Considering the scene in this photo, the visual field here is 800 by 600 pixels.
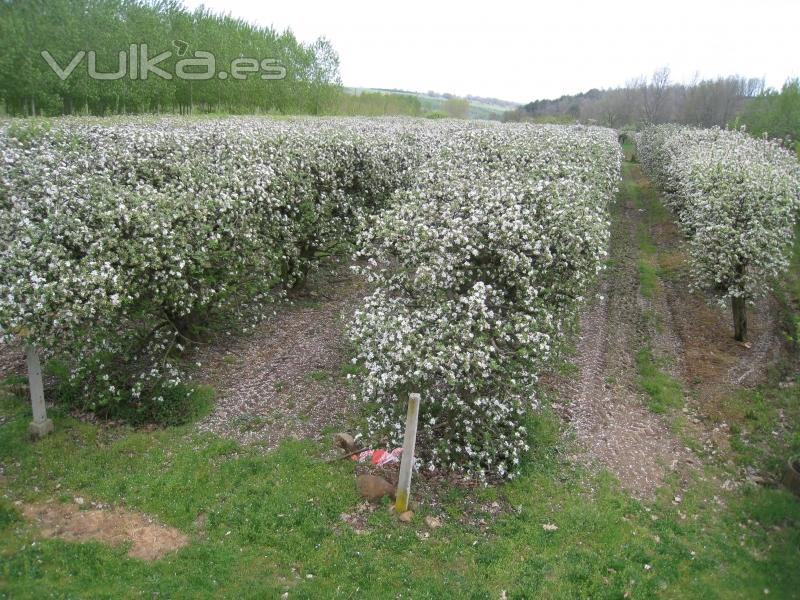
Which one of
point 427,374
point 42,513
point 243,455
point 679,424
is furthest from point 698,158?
point 42,513

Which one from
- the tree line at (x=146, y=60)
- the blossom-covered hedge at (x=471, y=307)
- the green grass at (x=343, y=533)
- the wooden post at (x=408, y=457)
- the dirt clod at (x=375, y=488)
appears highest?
the tree line at (x=146, y=60)

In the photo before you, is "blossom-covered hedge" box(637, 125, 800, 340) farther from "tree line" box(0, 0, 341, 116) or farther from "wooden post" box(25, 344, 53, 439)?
"tree line" box(0, 0, 341, 116)

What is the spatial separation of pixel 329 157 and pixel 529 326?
338 inches

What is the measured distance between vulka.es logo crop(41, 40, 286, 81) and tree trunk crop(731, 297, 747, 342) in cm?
3182

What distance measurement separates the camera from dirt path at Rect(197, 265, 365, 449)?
1001 centimetres

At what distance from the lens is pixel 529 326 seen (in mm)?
8586

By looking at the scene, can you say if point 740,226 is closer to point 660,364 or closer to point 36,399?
point 660,364

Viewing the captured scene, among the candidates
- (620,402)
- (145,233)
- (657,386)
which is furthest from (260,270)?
(657,386)

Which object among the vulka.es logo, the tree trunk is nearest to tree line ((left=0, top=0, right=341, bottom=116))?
the vulka.es logo

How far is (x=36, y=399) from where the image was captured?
8.95 meters

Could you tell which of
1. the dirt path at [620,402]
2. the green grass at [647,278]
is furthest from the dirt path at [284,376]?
the green grass at [647,278]

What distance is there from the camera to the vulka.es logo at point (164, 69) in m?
30.6

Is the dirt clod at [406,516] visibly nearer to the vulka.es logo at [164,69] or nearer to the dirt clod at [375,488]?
the dirt clod at [375,488]

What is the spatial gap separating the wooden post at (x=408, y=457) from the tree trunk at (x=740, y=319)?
1081 centimetres
